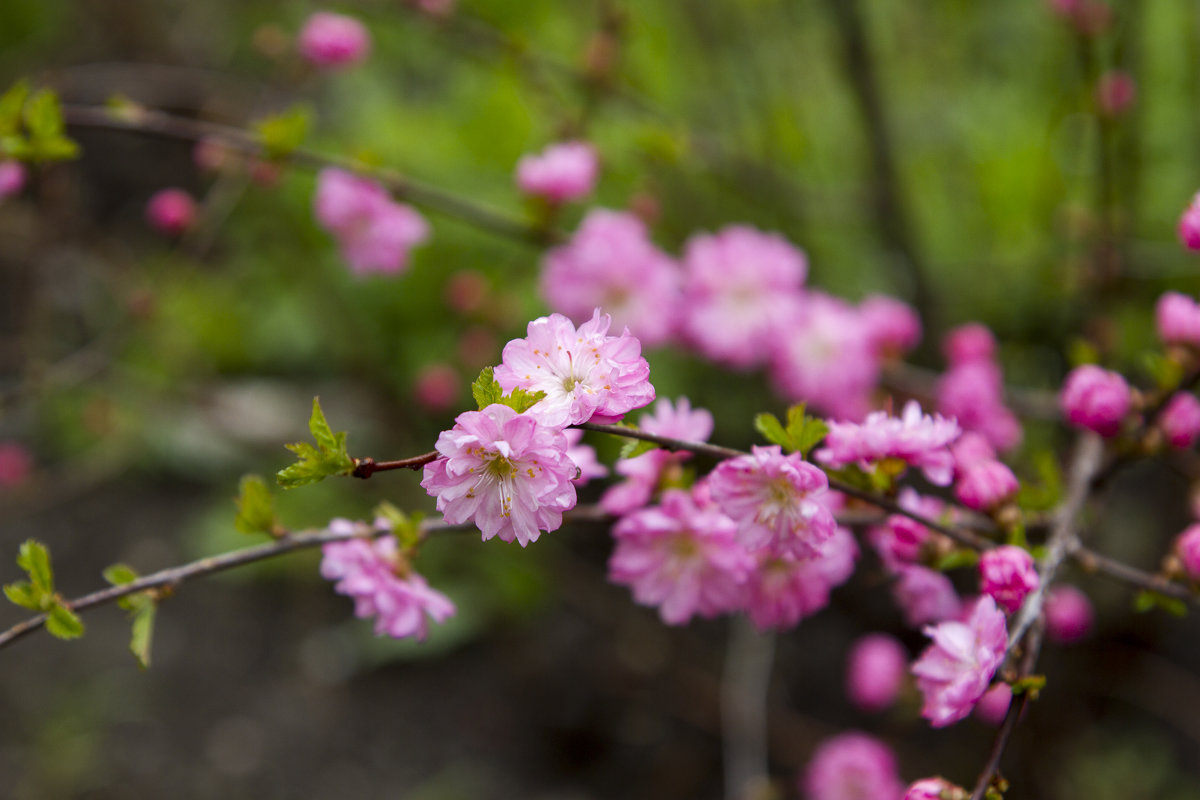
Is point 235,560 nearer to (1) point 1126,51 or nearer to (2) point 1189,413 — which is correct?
(2) point 1189,413

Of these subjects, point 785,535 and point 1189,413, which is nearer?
point 785,535

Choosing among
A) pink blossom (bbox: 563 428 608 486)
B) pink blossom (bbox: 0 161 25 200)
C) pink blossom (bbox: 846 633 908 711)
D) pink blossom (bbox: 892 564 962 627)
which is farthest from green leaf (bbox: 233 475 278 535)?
pink blossom (bbox: 846 633 908 711)

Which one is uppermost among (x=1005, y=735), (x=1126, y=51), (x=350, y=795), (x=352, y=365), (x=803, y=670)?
(x=1126, y=51)

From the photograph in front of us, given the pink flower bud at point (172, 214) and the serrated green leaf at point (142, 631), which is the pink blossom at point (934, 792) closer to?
the serrated green leaf at point (142, 631)

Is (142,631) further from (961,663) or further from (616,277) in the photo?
(616,277)

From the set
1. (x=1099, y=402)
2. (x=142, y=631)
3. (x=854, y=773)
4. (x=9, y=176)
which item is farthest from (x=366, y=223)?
(x=854, y=773)

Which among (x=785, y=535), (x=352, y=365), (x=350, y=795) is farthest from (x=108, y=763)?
(x=785, y=535)

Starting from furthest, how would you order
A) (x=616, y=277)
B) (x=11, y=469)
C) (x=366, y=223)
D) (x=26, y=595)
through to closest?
(x=11, y=469) < (x=366, y=223) < (x=616, y=277) < (x=26, y=595)
